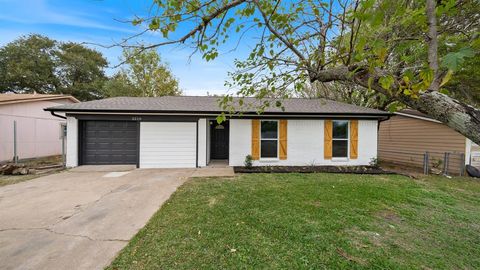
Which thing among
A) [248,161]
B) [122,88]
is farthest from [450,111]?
[122,88]

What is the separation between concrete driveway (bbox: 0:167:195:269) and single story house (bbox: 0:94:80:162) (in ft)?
19.2

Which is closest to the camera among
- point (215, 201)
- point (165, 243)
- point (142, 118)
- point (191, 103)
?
point (165, 243)

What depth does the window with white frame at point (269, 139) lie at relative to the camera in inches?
364

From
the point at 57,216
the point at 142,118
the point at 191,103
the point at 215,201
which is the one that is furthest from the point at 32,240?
the point at 191,103

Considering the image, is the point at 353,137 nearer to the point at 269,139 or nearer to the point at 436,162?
the point at 269,139

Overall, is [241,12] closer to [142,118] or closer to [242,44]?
[242,44]

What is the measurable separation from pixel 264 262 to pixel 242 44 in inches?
123

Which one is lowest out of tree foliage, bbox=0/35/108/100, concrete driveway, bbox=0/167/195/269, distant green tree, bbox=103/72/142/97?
concrete driveway, bbox=0/167/195/269

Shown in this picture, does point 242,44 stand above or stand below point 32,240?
above

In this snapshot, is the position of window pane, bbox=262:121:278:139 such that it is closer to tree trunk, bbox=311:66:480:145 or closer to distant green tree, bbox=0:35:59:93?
tree trunk, bbox=311:66:480:145

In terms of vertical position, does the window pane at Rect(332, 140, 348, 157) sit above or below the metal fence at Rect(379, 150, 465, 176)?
above

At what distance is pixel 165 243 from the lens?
300 cm

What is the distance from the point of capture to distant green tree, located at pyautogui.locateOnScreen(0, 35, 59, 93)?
843 inches

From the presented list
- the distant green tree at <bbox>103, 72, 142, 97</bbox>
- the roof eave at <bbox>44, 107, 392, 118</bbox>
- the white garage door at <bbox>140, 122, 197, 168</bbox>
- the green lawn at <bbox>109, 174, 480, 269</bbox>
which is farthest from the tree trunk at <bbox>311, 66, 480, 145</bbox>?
the distant green tree at <bbox>103, 72, 142, 97</bbox>
